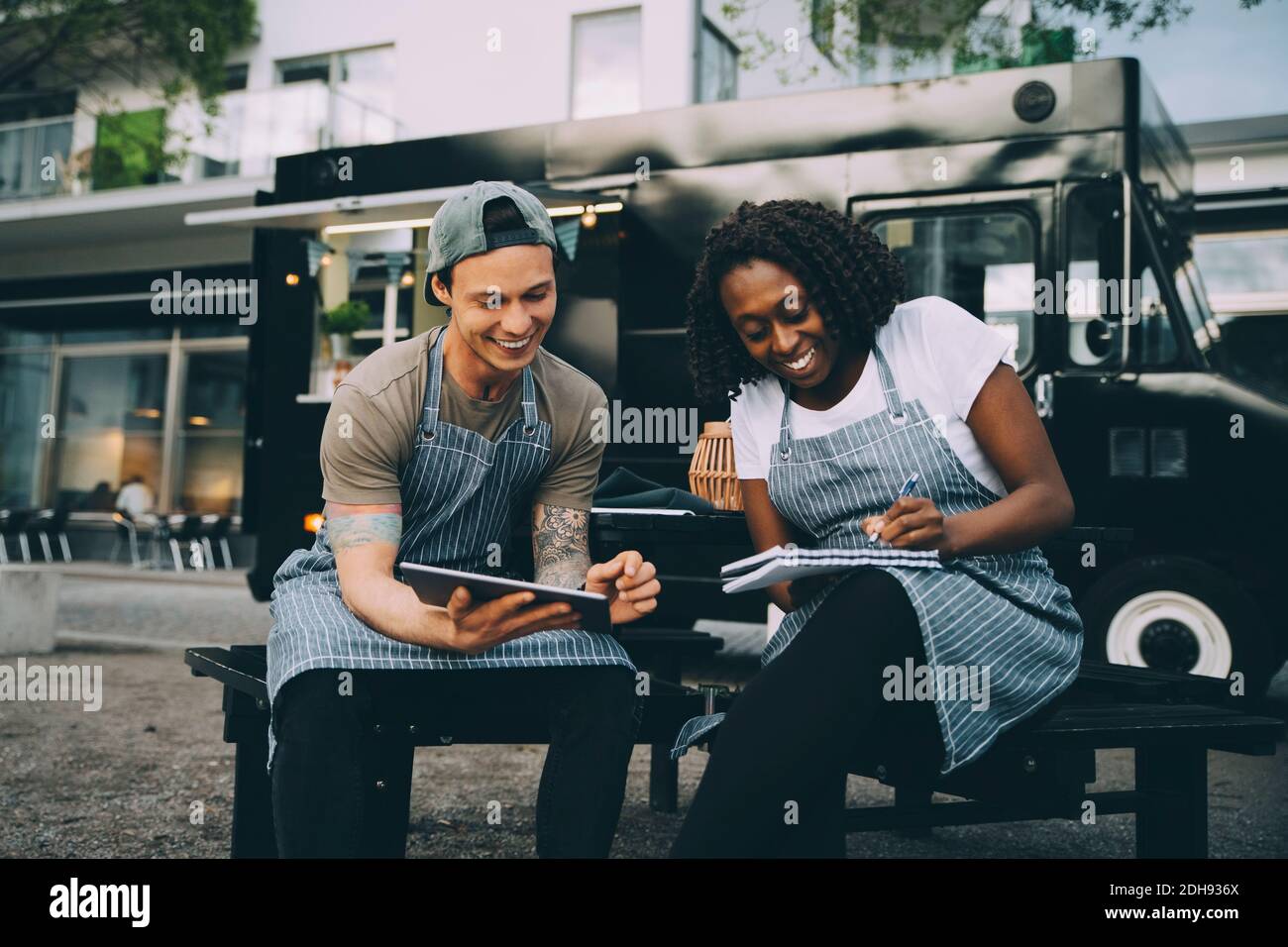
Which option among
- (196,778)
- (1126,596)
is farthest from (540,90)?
(196,778)

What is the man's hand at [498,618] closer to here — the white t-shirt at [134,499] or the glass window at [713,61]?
the glass window at [713,61]

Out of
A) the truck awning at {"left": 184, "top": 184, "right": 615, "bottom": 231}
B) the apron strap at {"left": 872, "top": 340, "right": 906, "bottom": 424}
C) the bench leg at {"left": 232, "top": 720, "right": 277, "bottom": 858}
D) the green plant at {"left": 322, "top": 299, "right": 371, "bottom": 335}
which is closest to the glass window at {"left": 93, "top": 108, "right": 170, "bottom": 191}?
the truck awning at {"left": 184, "top": 184, "right": 615, "bottom": 231}

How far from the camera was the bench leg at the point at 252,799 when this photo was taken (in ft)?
7.34

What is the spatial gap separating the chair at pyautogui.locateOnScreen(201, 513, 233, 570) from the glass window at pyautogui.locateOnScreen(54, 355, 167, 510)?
3408 millimetres

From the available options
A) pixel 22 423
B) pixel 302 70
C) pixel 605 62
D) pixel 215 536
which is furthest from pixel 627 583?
pixel 22 423

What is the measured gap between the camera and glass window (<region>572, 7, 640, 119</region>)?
14602mm

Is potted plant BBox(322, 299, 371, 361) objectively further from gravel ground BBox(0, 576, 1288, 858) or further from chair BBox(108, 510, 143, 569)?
chair BBox(108, 510, 143, 569)

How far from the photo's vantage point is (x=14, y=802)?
11.6 ft

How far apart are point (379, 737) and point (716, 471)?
141 cm

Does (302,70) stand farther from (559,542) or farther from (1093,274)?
(559,542)

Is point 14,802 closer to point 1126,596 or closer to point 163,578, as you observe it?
point 1126,596

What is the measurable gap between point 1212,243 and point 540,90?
844 centimetres

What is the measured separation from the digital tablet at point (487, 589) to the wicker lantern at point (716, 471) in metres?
1.35

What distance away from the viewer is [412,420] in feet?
7.18
